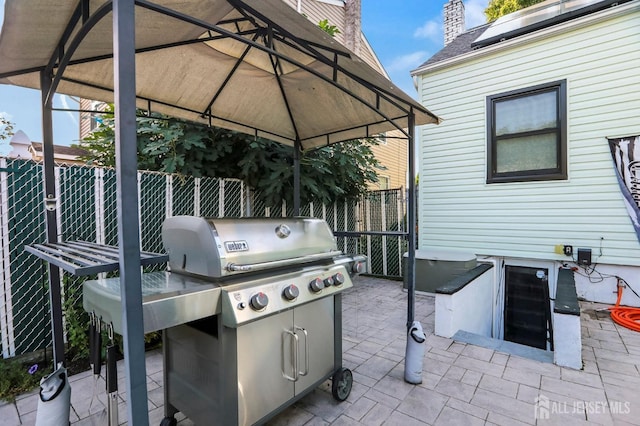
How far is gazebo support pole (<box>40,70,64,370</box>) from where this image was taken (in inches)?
81.3

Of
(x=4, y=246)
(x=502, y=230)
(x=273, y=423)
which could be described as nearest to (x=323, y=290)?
(x=273, y=423)

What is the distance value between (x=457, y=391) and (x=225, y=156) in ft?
12.2

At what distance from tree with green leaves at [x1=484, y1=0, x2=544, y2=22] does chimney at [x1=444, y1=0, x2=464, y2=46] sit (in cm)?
142

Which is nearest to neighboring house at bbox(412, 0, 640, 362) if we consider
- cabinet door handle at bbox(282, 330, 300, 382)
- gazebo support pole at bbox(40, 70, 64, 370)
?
cabinet door handle at bbox(282, 330, 300, 382)

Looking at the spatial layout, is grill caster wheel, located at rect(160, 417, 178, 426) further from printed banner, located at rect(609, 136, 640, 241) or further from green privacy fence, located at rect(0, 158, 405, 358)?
printed banner, located at rect(609, 136, 640, 241)

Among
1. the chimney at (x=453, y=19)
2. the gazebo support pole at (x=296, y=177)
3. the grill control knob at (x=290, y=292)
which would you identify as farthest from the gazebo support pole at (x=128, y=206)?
the chimney at (x=453, y=19)

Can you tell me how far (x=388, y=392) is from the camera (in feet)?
7.78

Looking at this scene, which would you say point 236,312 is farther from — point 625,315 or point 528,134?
point 528,134

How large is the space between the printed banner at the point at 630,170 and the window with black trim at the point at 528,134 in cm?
56

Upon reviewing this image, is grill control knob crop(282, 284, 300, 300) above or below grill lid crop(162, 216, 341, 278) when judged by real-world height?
below

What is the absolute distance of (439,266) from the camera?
4.89 m

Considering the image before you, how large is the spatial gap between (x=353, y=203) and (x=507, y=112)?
3096 millimetres

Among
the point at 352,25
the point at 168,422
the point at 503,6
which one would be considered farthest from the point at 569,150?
the point at 503,6

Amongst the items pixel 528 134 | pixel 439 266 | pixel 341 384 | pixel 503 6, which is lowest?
pixel 341 384
